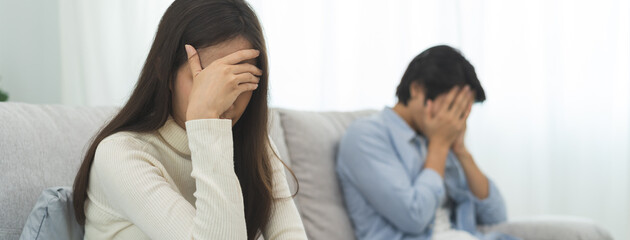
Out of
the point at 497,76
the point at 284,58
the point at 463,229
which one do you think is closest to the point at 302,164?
the point at 463,229

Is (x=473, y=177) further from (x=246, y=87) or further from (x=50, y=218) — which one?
(x=50, y=218)

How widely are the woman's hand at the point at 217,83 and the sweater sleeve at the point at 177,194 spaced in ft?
0.08

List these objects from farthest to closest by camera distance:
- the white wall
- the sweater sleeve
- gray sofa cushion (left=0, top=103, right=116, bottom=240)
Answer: the white wall, gray sofa cushion (left=0, top=103, right=116, bottom=240), the sweater sleeve

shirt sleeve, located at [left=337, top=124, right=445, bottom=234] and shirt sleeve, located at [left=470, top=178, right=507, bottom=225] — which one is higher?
shirt sleeve, located at [left=337, top=124, right=445, bottom=234]

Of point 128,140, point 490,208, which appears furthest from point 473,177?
point 128,140

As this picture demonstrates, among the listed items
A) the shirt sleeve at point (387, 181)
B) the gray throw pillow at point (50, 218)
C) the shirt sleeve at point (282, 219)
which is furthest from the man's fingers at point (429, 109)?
the gray throw pillow at point (50, 218)

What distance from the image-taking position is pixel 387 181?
1.86m

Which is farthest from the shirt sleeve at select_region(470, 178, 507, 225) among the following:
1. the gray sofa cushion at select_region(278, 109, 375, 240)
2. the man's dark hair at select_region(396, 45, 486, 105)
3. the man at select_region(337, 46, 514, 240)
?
the gray sofa cushion at select_region(278, 109, 375, 240)

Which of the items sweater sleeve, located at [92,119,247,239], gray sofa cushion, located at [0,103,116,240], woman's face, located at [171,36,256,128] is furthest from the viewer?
gray sofa cushion, located at [0,103,116,240]

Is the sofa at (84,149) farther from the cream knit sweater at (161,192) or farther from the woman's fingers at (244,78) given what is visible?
the woman's fingers at (244,78)

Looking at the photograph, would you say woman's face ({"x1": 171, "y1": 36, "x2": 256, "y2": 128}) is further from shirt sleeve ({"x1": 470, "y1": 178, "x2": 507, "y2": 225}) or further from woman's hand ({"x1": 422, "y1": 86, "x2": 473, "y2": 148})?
shirt sleeve ({"x1": 470, "y1": 178, "x2": 507, "y2": 225})

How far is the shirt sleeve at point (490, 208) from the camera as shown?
2.11 m

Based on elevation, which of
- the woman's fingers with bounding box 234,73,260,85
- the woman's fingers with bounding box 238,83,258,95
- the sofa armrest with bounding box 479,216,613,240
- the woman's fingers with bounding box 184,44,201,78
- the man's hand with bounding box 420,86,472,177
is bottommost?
the sofa armrest with bounding box 479,216,613,240

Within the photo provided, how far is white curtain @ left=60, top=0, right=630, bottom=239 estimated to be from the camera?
3.00 meters
